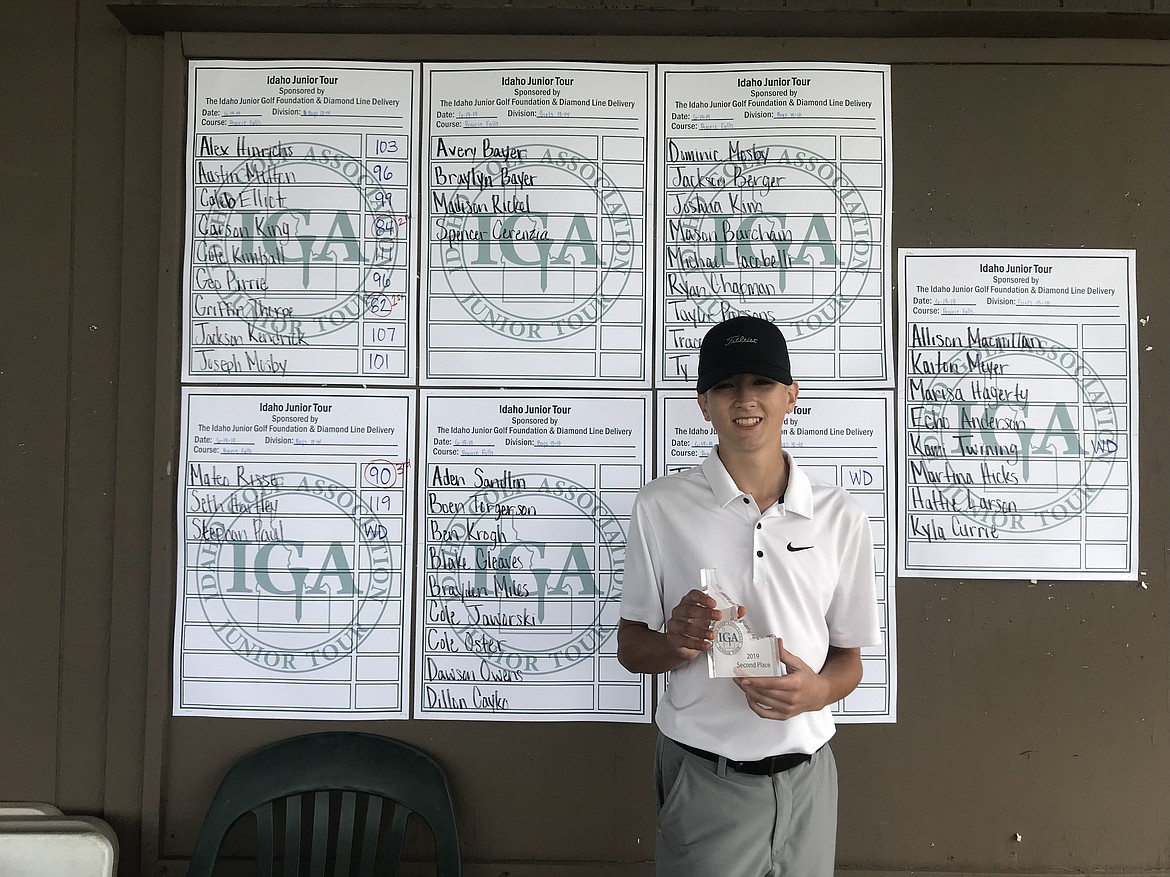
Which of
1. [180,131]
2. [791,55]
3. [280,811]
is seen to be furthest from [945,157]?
[280,811]

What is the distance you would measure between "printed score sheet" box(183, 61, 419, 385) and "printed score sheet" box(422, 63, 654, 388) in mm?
101

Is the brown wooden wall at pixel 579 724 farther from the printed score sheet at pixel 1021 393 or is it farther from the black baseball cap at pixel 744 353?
the black baseball cap at pixel 744 353

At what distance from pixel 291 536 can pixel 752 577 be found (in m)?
1.21

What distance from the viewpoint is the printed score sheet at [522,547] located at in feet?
5.87

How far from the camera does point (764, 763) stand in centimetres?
134

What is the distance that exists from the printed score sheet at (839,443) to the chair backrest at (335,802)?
1.03m

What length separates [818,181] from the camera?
182 centimetres

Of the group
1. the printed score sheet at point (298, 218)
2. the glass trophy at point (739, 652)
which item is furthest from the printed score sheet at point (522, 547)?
the glass trophy at point (739, 652)

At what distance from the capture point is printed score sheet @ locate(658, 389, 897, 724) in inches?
70.2

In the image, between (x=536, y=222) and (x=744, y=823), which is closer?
(x=744, y=823)

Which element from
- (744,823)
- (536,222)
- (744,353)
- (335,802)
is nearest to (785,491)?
(744,353)

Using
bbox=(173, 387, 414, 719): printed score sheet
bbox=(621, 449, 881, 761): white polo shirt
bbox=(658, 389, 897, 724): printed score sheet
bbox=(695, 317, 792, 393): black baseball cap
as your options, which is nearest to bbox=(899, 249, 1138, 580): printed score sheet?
bbox=(658, 389, 897, 724): printed score sheet

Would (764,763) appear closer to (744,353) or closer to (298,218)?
(744,353)

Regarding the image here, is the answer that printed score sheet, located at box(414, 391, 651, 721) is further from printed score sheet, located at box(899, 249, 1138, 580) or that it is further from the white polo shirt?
printed score sheet, located at box(899, 249, 1138, 580)
